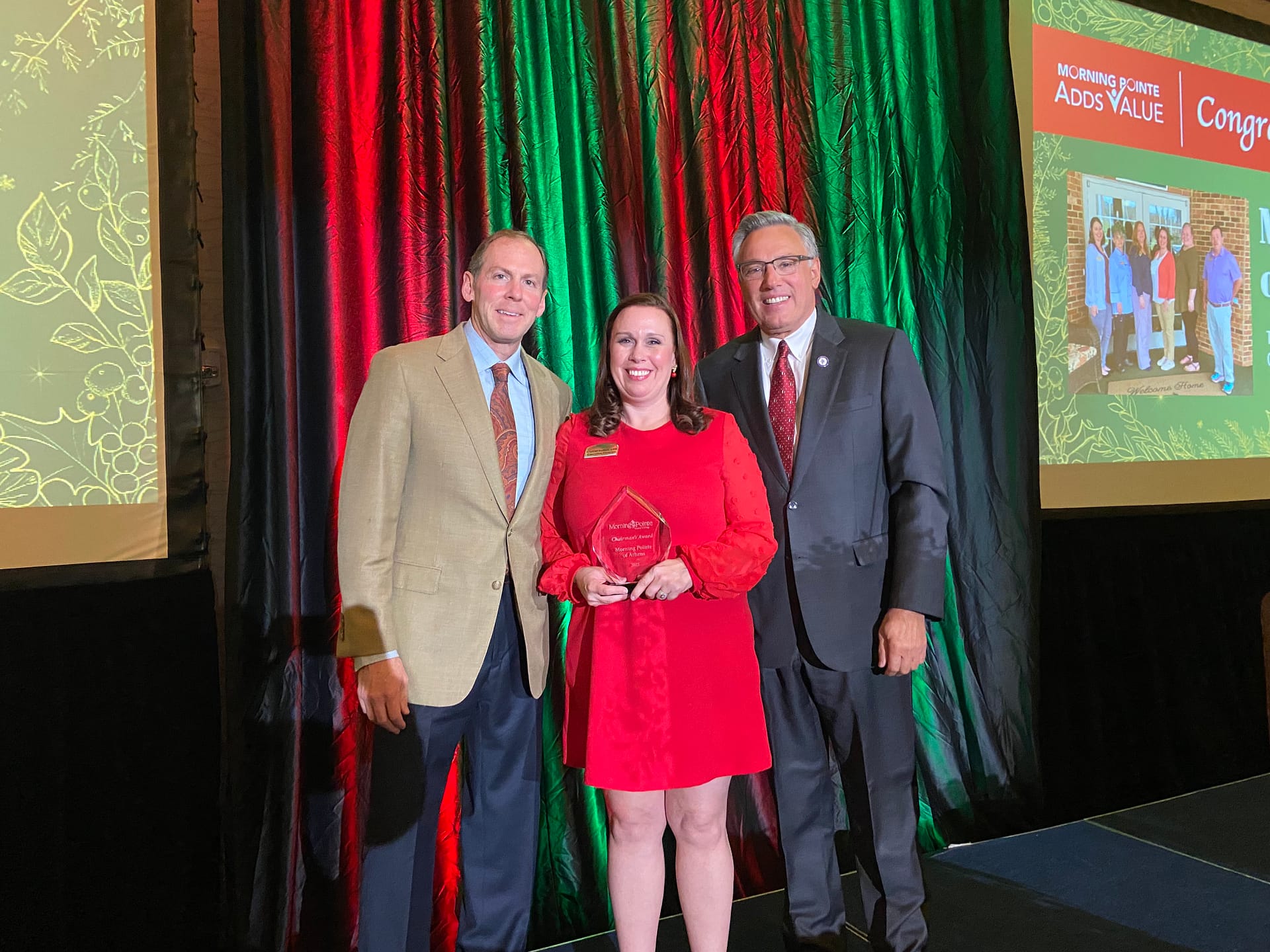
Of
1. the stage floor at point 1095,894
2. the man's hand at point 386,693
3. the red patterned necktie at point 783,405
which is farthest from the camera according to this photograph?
the stage floor at point 1095,894

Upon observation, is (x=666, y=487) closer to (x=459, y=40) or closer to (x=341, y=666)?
(x=341, y=666)

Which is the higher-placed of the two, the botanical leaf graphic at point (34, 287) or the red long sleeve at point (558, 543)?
the botanical leaf graphic at point (34, 287)

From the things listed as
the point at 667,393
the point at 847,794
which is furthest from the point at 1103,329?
the point at 667,393

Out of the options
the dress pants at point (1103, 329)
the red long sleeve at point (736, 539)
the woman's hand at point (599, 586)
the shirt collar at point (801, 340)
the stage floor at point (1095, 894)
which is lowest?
the stage floor at point (1095, 894)

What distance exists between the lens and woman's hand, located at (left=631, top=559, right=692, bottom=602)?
165cm

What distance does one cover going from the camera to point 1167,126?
146 inches

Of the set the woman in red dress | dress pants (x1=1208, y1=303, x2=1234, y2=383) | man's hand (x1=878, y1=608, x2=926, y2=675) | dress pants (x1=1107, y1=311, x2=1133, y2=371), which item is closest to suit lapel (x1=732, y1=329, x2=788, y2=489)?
the woman in red dress

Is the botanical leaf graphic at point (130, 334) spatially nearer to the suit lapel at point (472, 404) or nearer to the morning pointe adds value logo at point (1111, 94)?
the suit lapel at point (472, 404)

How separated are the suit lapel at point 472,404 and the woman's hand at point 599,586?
24 cm

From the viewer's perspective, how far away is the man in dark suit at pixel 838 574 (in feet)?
6.64

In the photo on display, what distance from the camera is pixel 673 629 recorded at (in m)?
1.73

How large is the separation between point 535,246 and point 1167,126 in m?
3.08

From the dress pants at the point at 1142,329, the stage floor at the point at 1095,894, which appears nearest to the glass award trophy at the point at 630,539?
the stage floor at the point at 1095,894

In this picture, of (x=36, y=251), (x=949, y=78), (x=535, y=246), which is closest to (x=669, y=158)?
(x=535, y=246)
